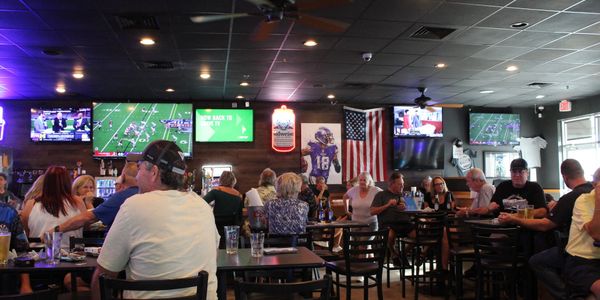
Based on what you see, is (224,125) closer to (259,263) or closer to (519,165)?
(519,165)

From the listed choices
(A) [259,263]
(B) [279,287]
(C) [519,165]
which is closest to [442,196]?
(C) [519,165]

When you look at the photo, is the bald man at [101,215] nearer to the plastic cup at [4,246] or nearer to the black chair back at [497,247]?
the plastic cup at [4,246]

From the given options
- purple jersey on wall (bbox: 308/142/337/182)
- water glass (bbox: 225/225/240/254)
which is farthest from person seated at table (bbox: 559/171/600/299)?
purple jersey on wall (bbox: 308/142/337/182)

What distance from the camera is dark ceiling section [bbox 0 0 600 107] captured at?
5.52 metres

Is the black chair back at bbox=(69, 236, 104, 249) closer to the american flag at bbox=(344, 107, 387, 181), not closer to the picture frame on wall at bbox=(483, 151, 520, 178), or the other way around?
the american flag at bbox=(344, 107, 387, 181)

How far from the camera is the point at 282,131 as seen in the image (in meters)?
11.6

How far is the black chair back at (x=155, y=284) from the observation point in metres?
2.14

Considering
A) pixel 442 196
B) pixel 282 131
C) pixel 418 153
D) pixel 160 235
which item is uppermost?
pixel 282 131

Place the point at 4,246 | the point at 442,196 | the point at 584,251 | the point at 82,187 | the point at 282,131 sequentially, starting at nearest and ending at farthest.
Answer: the point at 4,246
the point at 584,251
the point at 82,187
the point at 442,196
the point at 282,131

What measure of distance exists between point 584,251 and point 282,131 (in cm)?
831

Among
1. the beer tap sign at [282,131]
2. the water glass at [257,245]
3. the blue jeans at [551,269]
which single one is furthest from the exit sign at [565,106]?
the water glass at [257,245]

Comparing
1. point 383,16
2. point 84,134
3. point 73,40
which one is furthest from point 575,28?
point 84,134

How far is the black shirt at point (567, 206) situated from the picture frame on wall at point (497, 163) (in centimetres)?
837

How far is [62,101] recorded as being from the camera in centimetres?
1084
